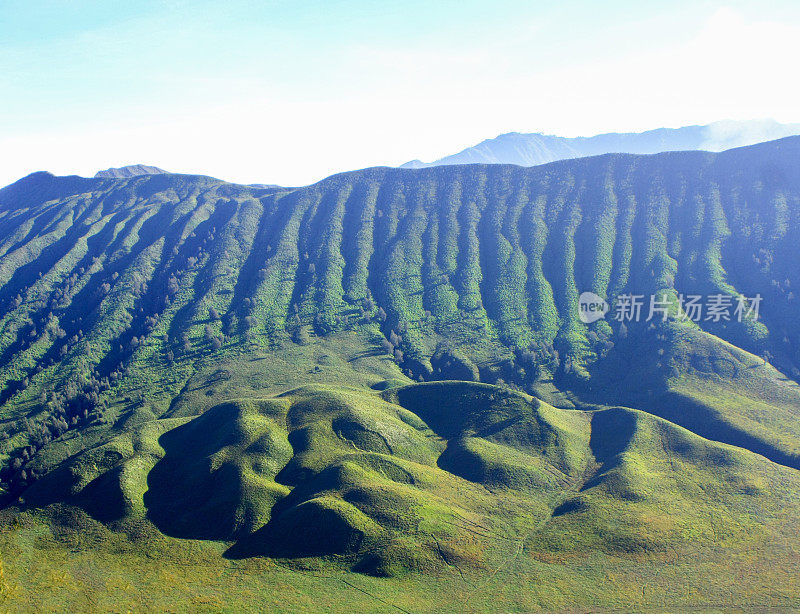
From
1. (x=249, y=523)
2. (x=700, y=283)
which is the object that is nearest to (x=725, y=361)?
(x=700, y=283)

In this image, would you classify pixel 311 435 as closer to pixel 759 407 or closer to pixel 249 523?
pixel 249 523

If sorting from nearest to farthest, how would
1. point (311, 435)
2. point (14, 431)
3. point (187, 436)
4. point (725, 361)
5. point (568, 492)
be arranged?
point (568, 492) < point (311, 435) < point (187, 436) < point (14, 431) < point (725, 361)

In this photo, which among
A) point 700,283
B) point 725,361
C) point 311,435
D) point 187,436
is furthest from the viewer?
point 700,283

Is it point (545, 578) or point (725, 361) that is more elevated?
point (725, 361)

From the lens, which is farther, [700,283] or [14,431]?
[700,283]

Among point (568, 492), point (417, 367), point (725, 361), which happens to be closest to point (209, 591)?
point (568, 492)

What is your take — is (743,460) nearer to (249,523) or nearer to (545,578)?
(545,578)

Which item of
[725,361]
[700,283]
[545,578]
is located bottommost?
[545,578]

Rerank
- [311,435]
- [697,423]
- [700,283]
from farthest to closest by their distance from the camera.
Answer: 1. [700,283]
2. [697,423]
3. [311,435]

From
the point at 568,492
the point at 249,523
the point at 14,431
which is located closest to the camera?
the point at 249,523
